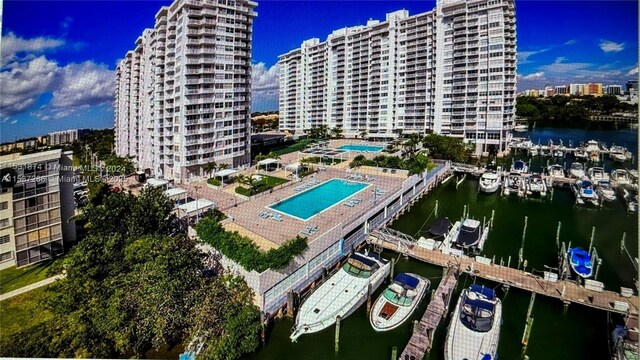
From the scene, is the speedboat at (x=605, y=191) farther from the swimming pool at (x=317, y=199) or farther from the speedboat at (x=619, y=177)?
the swimming pool at (x=317, y=199)

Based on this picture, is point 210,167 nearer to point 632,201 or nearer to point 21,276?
point 21,276

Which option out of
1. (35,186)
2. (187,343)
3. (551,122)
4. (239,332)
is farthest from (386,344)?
(551,122)

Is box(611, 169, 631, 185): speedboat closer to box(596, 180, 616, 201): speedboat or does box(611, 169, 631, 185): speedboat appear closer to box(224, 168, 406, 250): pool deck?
box(596, 180, 616, 201): speedboat

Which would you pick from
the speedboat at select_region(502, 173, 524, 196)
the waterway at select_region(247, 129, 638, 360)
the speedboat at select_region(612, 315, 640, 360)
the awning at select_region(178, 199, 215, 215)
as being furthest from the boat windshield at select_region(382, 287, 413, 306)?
the speedboat at select_region(502, 173, 524, 196)

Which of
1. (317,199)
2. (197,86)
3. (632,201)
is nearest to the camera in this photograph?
(632,201)

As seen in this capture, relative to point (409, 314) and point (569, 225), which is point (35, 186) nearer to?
point (409, 314)

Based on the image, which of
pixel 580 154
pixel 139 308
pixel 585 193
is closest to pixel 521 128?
pixel 580 154

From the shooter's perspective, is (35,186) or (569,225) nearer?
(35,186)
